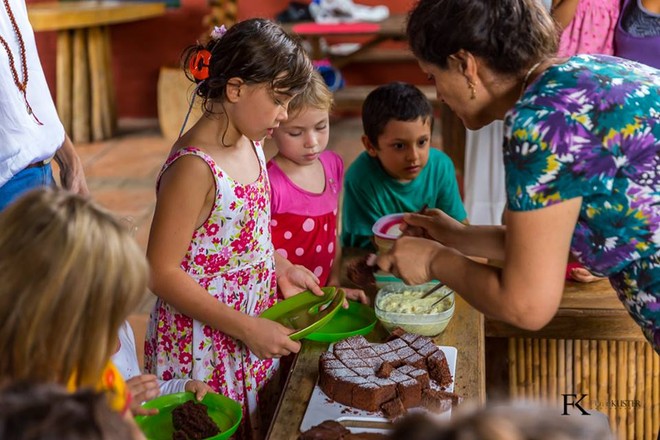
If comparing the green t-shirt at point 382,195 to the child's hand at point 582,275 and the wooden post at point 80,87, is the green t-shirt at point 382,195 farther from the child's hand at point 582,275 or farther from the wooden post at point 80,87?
the wooden post at point 80,87

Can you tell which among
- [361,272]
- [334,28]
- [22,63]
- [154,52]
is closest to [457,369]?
[361,272]

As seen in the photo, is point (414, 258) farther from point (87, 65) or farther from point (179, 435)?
point (87, 65)

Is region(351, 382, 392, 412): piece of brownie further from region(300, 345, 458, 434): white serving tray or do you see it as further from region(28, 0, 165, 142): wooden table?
region(28, 0, 165, 142): wooden table

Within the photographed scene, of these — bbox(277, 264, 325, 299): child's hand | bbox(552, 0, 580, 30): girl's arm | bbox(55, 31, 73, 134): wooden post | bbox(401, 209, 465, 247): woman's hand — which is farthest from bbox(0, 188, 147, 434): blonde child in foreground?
bbox(55, 31, 73, 134): wooden post

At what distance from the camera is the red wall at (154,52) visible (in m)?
8.13

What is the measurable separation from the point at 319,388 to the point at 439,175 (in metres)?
1.36

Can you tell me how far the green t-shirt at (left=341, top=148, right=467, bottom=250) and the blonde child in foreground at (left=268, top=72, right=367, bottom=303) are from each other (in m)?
0.21

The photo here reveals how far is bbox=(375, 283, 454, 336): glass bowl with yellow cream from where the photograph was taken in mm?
2246

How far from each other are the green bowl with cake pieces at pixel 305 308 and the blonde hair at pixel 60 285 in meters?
0.94

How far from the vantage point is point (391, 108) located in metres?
3.09

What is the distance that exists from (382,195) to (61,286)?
193 cm

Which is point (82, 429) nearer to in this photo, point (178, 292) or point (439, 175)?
point (178, 292)

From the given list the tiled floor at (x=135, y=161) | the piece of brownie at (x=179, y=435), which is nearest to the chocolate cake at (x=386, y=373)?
the piece of brownie at (x=179, y=435)

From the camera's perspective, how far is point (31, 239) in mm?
1306
